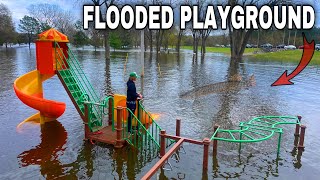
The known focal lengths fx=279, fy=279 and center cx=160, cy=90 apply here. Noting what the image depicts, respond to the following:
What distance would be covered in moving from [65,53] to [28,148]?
353 cm

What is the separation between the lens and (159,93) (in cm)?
1552

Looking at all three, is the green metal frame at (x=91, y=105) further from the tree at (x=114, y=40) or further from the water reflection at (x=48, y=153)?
the tree at (x=114, y=40)

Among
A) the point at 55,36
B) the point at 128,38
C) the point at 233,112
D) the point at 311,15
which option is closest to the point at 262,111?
the point at 233,112

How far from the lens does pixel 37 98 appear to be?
29.5 feet

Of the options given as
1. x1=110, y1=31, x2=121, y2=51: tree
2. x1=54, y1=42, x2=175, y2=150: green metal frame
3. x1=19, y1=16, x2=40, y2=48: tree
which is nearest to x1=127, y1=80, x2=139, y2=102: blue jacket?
x1=54, y1=42, x2=175, y2=150: green metal frame

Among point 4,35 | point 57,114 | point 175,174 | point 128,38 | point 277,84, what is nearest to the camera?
point 175,174

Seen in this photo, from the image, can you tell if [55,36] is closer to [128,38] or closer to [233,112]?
[233,112]

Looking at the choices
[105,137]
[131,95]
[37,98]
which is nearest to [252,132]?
[131,95]

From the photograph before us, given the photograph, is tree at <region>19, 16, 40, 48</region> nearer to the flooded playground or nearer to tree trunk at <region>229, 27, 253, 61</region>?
tree trunk at <region>229, 27, 253, 61</region>

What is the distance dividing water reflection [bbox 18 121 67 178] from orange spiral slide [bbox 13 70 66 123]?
0.60 meters

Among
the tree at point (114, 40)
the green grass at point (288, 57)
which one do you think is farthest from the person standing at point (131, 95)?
the tree at point (114, 40)

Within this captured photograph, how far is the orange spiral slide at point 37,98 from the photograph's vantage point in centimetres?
901

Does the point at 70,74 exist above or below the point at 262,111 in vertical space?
above

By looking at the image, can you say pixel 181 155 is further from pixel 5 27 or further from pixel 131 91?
pixel 5 27
